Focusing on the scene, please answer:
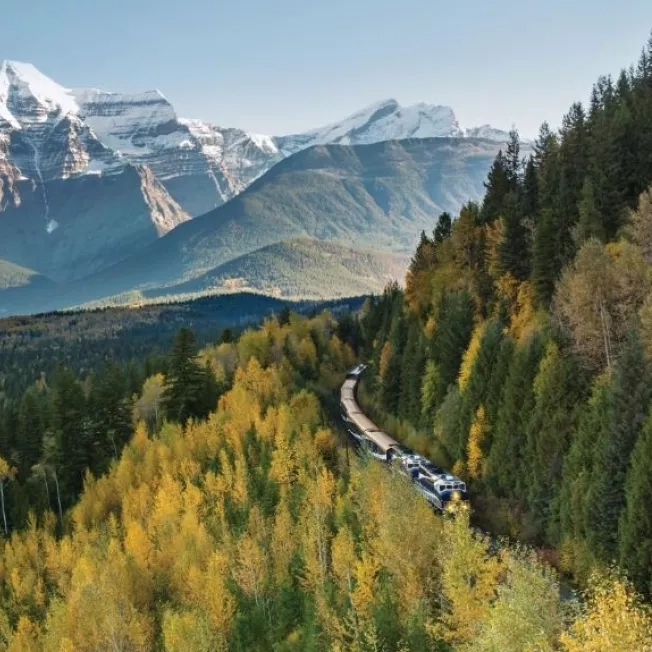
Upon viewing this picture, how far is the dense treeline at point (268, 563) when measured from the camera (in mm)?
47281

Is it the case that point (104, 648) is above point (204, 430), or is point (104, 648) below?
below

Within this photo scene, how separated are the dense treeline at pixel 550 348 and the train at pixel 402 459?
382 cm

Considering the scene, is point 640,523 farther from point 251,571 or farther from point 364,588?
point 251,571

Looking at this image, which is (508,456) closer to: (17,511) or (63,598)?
(63,598)

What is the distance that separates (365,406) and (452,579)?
7245 cm

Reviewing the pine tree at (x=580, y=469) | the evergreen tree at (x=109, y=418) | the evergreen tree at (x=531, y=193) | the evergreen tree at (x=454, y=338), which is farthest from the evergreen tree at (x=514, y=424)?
the evergreen tree at (x=109, y=418)

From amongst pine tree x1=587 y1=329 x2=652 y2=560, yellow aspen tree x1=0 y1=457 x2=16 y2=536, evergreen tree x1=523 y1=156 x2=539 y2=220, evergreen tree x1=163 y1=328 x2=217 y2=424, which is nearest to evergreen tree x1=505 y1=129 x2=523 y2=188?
evergreen tree x1=523 y1=156 x2=539 y2=220

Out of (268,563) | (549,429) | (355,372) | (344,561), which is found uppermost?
(549,429)

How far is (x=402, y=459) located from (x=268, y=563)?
1855 centimetres

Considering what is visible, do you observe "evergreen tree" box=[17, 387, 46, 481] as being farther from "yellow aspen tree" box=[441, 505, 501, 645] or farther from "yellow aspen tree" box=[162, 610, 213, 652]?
"yellow aspen tree" box=[441, 505, 501, 645]

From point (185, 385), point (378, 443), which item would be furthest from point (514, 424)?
point (185, 385)

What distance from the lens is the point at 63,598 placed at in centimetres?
8888

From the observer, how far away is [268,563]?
74562 millimetres

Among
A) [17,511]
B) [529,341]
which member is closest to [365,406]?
[529,341]
